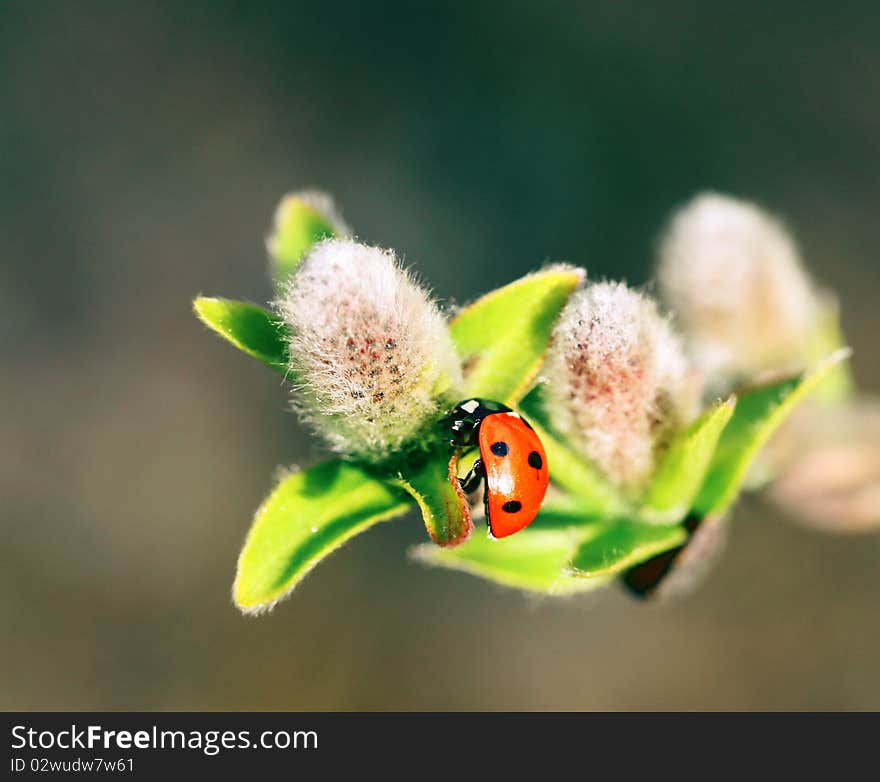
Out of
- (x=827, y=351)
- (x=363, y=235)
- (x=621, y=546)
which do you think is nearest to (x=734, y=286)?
(x=827, y=351)

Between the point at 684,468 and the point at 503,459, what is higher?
the point at 684,468

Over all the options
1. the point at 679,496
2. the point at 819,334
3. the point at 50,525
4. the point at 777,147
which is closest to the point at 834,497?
the point at 819,334

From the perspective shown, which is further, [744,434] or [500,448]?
[744,434]

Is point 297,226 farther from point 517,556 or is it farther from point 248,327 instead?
point 517,556

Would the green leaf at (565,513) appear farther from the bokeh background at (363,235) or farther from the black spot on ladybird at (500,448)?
the bokeh background at (363,235)

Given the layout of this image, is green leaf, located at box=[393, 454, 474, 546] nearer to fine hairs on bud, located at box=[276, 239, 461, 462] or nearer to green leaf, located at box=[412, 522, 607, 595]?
fine hairs on bud, located at box=[276, 239, 461, 462]

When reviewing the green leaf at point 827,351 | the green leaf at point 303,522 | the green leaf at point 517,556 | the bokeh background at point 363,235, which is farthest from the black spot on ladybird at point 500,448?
the bokeh background at point 363,235

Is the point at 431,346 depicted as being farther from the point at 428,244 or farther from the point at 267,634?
the point at 428,244
